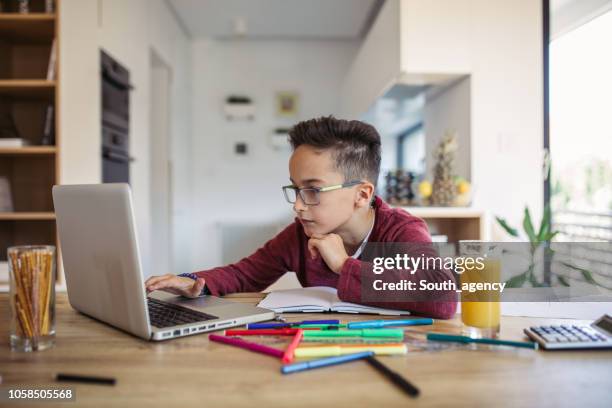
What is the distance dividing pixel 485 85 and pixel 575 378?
2562mm

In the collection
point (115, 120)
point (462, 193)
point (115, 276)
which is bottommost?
point (115, 276)

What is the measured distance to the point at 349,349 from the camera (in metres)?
0.73

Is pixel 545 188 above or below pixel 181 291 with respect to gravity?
above

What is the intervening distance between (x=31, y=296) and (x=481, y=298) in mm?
687

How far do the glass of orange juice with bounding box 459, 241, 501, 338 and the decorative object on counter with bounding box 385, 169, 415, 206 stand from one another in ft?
7.17

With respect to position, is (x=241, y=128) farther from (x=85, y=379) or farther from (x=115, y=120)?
(x=85, y=379)

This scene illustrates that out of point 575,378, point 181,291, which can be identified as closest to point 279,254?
point 181,291

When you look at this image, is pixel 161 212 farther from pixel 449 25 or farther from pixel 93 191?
pixel 93 191

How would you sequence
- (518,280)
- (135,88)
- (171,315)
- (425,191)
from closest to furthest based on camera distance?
(171,315) < (518,280) < (425,191) < (135,88)

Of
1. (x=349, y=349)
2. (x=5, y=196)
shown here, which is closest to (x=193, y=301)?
(x=349, y=349)

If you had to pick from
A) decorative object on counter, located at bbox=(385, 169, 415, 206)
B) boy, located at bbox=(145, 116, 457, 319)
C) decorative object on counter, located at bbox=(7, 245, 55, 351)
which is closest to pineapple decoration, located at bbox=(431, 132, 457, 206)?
decorative object on counter, located at bbox=(385, 169, 415, 206)


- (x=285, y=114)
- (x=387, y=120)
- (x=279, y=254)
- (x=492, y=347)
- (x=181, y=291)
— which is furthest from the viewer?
(x=285, y=114)

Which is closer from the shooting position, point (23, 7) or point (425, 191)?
point (23, 7)

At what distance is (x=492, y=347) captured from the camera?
773 mm
